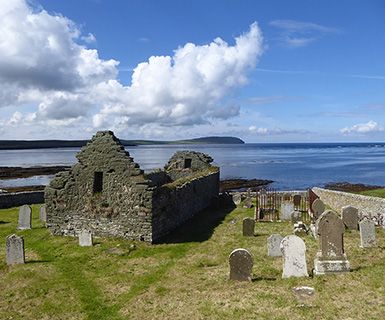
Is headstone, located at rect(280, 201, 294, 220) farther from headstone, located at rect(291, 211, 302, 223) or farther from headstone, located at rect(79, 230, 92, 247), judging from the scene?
headstone, located at rect(79, 230, 92, 247)

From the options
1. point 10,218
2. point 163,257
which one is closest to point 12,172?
point 10,218

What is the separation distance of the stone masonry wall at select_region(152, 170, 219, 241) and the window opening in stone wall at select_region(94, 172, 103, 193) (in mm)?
2793

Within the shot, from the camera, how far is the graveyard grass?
32.6ft

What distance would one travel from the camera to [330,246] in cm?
1220

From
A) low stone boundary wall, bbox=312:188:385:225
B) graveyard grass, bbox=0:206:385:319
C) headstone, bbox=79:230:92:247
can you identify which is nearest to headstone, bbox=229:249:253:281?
graveyard grass, bbox=0:206:385:319

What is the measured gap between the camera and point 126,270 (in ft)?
45.3

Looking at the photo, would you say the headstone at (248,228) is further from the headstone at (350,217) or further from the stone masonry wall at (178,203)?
the headstone at (350,217)

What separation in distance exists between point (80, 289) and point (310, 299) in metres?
6.51

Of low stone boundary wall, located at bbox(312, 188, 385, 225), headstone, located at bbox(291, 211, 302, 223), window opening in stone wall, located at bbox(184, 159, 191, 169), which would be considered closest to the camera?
low stone boundary wall, located at bbox(312, 188, 385, 225)

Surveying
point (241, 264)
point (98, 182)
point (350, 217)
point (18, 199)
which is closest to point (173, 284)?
point (241, 264)

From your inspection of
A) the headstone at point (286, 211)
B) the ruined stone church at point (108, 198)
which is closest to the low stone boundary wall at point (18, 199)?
the ruined stone church at point (108, 198)

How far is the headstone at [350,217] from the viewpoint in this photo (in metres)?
19.5

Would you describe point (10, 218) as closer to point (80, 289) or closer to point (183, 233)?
point (183, 233)

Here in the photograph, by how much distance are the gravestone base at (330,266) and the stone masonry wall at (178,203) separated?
25.2 feet
